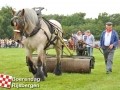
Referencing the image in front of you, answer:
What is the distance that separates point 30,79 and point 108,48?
400cm

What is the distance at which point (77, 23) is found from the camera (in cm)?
10900

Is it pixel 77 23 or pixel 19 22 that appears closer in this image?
pixel 19 22

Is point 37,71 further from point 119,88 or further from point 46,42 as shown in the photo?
point 119,88

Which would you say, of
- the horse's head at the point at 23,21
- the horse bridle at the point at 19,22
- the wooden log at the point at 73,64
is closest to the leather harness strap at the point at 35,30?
the horse's head at the point at 23,21

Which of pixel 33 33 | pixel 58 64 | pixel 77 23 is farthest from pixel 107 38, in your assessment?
pixel 77 23

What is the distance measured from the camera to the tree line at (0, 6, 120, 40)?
89688mm

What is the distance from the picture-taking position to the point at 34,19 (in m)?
12.3

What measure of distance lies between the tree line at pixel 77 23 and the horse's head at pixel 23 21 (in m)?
65.6

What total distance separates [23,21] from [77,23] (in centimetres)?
9760

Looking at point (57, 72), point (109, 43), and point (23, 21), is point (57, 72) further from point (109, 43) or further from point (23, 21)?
point (23, 21)

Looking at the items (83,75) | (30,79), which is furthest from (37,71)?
(83,75)

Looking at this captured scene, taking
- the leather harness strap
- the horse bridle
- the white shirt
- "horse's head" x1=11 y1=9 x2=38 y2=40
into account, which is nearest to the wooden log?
the white shirt

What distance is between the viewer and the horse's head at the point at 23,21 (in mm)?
11516

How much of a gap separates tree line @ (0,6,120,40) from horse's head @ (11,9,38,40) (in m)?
65.6
